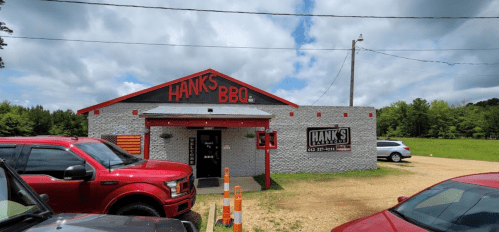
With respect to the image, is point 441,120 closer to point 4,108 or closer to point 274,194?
point 274,194

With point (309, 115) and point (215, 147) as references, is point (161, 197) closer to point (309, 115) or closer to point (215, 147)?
point (215, 147)

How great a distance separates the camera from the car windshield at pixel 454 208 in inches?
98.1

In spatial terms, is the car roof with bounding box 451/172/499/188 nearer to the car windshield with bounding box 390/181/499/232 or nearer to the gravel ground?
the car windshield with bounding box 390/181/499/232

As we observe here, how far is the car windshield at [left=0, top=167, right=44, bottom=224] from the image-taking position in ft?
6.68

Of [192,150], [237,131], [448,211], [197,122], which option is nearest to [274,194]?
[197,122]

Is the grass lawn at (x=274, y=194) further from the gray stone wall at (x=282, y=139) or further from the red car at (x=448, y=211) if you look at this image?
the red car at (x=448, y=211)

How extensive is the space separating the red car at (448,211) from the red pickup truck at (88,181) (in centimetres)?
289

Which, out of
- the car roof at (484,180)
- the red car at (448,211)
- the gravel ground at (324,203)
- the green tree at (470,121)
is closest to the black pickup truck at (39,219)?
the red car at (448,211)

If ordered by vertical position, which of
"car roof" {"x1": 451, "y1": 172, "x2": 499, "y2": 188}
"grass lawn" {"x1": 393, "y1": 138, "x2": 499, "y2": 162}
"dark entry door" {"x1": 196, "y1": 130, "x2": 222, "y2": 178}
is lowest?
"grass lawn" {"x1": 393, "y1": 138, "x2": 499, "y2": 162}

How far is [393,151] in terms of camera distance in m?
18.2

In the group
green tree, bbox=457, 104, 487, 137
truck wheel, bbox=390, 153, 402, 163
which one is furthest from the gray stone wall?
green tree, bbox=457, 104, 487, 137

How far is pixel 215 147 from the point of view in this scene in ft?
38.8

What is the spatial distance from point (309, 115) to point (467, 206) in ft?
33.1

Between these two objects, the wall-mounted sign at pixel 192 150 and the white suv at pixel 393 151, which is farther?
the white suv at pixel 393 151
